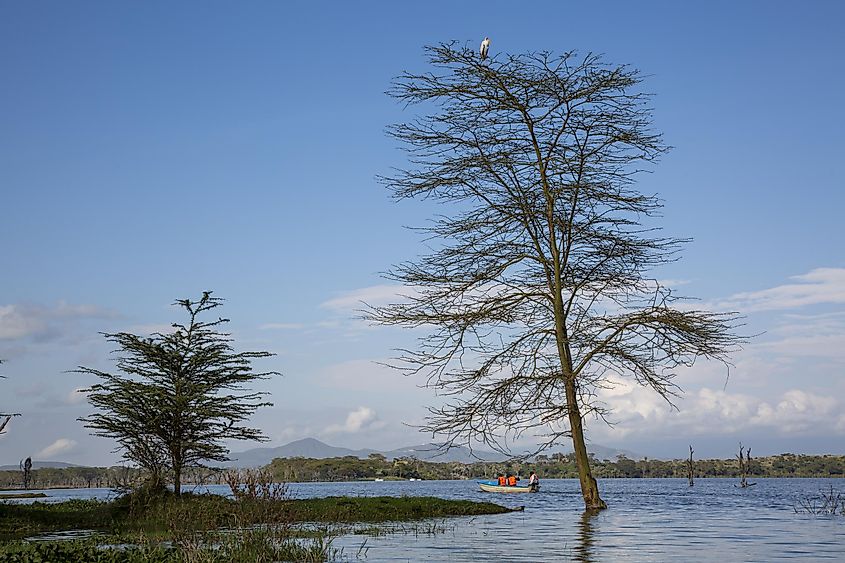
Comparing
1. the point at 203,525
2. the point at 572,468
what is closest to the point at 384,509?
the point at 203,525

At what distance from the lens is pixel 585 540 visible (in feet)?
66.0

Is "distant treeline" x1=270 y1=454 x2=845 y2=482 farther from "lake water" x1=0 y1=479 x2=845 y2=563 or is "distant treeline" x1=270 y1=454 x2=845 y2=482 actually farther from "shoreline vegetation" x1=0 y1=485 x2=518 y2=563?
"lake water" x1=0 y1=479 x2=845 y2=563

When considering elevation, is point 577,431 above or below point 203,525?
above

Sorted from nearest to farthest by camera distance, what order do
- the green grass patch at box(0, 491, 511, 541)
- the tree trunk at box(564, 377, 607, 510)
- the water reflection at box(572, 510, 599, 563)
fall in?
the water reflection at box(572, 510, 599, 563) < the green grass patch at box(0, 491, 511, 541) < the tree trunk at box(564, 377, 607, 510)

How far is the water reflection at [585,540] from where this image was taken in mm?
16672

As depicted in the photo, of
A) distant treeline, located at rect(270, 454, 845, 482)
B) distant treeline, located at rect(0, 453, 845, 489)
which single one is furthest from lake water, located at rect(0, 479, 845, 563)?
distant treeline, located at rect(270, 454, 845, 482)

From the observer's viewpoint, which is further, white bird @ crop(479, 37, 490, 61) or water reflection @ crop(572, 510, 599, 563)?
white bird @ crop(479, 37, 490, 61)

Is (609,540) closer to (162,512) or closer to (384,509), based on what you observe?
(384,509)

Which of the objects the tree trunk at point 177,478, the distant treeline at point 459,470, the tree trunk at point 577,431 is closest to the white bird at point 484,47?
the tree trunk at point 577,431

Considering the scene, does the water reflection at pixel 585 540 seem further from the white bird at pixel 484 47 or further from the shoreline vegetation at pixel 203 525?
the white bird at pixel 484 47

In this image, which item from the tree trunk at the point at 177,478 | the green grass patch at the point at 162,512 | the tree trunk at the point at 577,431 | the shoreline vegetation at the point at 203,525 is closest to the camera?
the shoreline vegetation at the point at 203,525

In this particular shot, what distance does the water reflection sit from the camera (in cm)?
1667

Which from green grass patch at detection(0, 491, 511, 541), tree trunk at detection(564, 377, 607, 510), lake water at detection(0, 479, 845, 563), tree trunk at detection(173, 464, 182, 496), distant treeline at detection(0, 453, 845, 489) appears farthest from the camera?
distant treeline at detection(0, 453, 845, 489)

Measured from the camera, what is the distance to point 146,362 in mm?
32969
